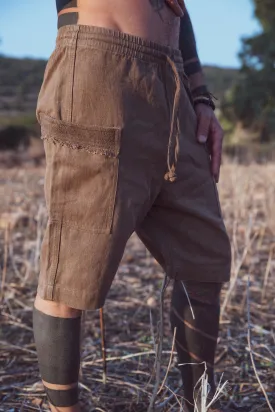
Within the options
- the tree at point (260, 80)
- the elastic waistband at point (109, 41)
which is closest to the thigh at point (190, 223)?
the elastic waistband at point (109, 41)

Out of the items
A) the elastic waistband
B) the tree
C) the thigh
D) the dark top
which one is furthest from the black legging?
the tree

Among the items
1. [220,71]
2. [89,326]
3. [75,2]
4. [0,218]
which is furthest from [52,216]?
[220,71]

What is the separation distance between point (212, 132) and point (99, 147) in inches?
15.1

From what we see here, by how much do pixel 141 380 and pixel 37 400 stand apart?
1.07 ft

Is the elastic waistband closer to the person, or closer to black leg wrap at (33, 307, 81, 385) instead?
the person

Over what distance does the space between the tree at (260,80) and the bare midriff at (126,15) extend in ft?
34.0

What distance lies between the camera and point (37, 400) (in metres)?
1.47

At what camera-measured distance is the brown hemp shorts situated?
1.06 m

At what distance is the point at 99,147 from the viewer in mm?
1052

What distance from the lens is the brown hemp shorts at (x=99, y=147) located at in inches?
41.7

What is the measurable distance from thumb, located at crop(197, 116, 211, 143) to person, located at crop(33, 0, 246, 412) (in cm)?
2

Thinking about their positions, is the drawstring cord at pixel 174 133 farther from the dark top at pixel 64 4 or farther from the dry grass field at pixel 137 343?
the dry grass field at pixel 137 343

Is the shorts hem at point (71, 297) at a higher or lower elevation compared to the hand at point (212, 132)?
lower

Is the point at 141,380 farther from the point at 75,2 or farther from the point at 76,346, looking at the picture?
the point at 75,2
